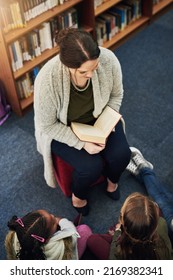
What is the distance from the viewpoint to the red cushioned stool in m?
1.89

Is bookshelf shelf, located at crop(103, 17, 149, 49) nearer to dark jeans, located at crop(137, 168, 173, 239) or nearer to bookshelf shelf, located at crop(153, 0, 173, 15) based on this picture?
bookshelf shelf, located at crop(153, 0, 173, 15)

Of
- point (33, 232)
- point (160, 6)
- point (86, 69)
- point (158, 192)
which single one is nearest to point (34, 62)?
point (86, 69)

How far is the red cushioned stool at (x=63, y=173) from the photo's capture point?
189 cm

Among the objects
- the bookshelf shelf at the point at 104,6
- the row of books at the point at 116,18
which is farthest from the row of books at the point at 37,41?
the row of books at the point at 116,18

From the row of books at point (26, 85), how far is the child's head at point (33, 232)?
1252mm

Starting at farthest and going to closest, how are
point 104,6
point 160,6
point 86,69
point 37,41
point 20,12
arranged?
point 160,6, point 104,6, point 37,41, point 20,12, point 86,69

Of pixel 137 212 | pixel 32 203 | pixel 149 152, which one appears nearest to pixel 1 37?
pixel 32 203

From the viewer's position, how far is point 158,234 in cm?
143

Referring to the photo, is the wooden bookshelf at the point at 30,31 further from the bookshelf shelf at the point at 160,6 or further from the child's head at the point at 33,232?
the child's head at the point at 33,232

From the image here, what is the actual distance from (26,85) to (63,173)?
34.9 inches

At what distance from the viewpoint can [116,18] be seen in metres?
3.02

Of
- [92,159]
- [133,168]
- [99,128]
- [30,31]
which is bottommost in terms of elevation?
[133,168]

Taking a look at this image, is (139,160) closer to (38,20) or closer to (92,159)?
(92,159)

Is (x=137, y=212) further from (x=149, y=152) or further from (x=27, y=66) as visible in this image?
(x=27, y=66)
